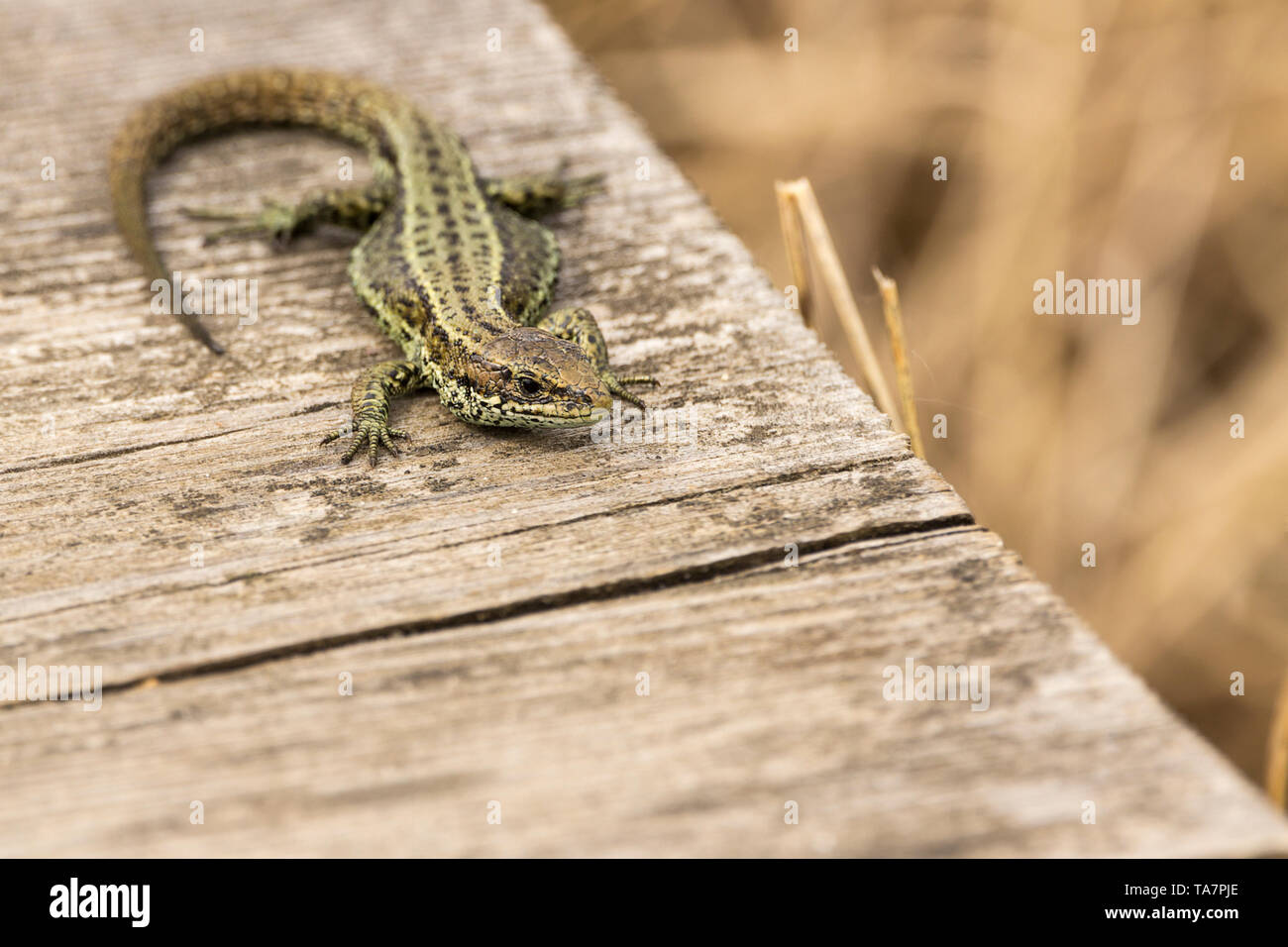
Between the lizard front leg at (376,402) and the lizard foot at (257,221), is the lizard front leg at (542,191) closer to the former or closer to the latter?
the lizard foot at (257,221)

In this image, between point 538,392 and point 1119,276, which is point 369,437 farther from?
point 1119,276

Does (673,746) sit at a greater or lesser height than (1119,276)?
lesser

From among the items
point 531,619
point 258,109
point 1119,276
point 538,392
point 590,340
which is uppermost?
point 258,109

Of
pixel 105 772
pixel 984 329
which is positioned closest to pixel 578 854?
pixel 105 772

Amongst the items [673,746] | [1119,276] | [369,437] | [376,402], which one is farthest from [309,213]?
[1119,276]

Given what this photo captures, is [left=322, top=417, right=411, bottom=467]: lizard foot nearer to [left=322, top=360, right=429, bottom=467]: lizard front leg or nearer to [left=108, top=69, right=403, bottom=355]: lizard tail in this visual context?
[left=322, top=360, right=429, bottom=467]: lizard front leg

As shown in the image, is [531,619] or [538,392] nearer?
[531,619]

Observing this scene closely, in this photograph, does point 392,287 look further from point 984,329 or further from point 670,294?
point 984,329
